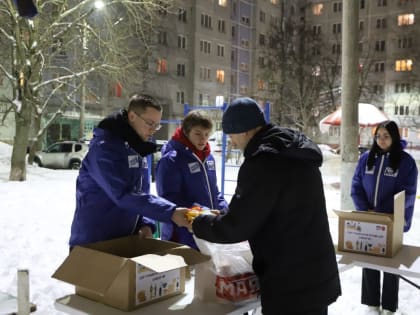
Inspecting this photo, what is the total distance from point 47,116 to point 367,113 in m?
19.0

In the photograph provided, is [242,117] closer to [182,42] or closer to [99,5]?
[99,5]

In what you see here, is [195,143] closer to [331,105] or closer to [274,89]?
[331,105]

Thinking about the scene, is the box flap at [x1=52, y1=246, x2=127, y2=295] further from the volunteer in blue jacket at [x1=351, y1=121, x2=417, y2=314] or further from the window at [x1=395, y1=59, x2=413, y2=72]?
the window at [x1=395, y1=59, x2=413, y2=72]

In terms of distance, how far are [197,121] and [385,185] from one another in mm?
1828

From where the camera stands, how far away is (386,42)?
48000 millimetres

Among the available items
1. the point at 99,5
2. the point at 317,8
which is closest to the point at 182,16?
the point at 317,8

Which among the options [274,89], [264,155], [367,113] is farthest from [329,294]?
[274,89]

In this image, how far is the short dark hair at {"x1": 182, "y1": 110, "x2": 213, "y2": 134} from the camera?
3.79 meters

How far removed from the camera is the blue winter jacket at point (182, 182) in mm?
3611

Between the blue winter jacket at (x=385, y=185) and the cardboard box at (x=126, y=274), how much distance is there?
2456 mm

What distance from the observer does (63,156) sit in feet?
71.1

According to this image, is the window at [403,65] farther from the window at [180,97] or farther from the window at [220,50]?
the window at [180,97]

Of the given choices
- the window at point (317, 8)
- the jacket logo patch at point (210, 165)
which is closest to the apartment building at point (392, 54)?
the window at point (317, 8)

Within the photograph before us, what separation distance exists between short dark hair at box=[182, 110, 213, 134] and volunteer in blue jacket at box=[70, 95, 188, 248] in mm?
922
